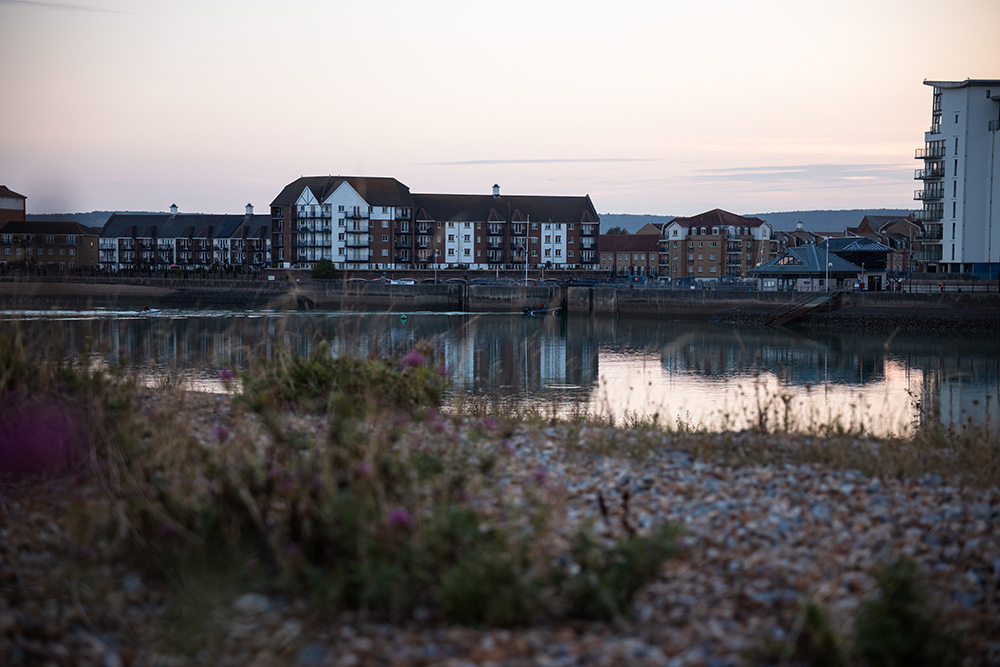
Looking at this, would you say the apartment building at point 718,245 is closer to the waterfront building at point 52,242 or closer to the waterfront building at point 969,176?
the waterfront building at point 969,176

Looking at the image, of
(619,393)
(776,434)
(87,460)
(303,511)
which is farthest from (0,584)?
(619,393)

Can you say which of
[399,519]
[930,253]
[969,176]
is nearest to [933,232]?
[930,253]

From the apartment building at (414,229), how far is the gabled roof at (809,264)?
35.7m

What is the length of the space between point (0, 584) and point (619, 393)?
18.9 meters

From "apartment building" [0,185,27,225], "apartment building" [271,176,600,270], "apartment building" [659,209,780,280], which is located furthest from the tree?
"apartment building" [0,185,27,225]

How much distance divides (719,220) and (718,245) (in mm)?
3766

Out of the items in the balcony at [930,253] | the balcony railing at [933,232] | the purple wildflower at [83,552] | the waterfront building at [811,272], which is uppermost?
the balcony railing at [933,232]

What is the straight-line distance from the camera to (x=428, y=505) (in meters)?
6.09

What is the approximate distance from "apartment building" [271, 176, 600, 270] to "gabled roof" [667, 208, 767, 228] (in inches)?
792

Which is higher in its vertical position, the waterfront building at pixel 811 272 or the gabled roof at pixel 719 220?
the gabled roof at pixel 719 220

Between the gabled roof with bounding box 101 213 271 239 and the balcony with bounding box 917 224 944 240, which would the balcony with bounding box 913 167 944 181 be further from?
the gabled roof with bounding box 101 213 271 239

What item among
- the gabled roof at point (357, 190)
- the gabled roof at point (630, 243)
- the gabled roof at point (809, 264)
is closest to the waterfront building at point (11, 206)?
the gabled roof at point (357, 190)

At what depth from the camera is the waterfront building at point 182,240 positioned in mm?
114500

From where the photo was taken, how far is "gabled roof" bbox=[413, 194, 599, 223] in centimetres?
10400
